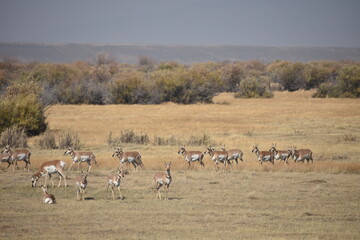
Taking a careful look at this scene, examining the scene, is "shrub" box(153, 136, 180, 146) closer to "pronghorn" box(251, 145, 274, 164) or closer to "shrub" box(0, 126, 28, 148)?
"shrub" box(0, 126, 28, 148)

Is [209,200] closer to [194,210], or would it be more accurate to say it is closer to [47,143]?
[194,210]

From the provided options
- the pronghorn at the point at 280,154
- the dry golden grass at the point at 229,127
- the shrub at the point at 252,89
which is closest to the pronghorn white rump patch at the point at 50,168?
the dry golden grass at the point at 229,127

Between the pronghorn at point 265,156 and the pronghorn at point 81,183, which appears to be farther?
the pronghorn at point 265,156

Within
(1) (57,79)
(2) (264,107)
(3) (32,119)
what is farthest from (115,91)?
(3) (32,119)

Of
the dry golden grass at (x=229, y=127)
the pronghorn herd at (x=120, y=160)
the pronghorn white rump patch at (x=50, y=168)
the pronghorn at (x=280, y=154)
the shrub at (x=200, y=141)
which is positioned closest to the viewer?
the pronghorn herd at (x=120, y=160)

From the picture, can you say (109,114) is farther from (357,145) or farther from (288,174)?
(288,174)

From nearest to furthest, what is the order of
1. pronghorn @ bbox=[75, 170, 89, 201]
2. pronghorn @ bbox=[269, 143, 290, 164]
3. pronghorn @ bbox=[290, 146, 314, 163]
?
1. pronghorn @ bbox=[75, 170, 89, 201]
2. pronghorn @ bbox=[269, 143, 290, 164]
3. pronghorn @ bbox=[290, 146, 314, 163]

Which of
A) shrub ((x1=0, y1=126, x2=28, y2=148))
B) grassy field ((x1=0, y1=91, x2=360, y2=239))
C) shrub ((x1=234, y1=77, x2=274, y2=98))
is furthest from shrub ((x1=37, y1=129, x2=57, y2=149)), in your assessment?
shrub ((x1=234, y1=77, x2=274, y2=98))

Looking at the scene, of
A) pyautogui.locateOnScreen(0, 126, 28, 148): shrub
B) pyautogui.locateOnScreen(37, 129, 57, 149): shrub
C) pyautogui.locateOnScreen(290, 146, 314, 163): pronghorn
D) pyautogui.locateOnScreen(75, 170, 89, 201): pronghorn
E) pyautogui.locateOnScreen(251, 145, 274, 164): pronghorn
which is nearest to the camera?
pyautogui.locateOnScreen(75, 170, 89, 201): pronghorn

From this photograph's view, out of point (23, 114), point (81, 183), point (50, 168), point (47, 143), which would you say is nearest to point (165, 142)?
point (47, 143)

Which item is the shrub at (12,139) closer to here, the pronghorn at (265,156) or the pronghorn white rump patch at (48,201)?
the pronghorn at (265,156)

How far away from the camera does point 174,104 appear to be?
69188 mm

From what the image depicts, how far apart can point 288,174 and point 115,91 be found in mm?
48509

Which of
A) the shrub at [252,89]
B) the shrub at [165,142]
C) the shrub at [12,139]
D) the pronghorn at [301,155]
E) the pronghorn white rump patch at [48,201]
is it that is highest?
the pronghorn white rump patch at [48,201]
